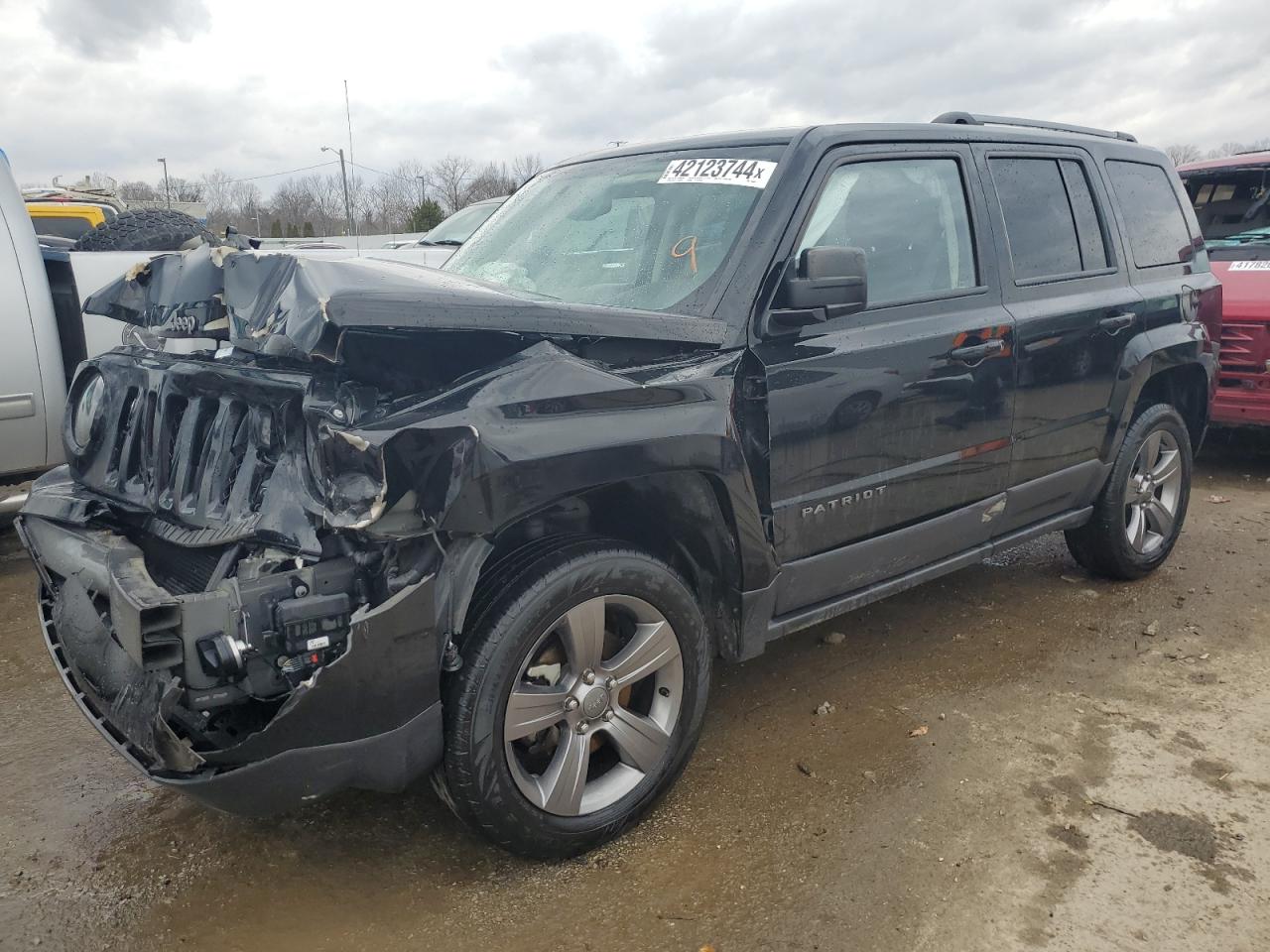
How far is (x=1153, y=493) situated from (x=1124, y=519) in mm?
307

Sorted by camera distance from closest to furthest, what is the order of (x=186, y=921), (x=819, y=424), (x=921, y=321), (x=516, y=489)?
(x=516, y=489), (x=186, y=921), (x=819, y=424), (x=921, y=321)

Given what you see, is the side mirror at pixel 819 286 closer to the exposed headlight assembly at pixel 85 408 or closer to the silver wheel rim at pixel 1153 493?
the exposed headlight assembly at pixel 85 408

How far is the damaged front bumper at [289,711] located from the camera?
2129 millimetres

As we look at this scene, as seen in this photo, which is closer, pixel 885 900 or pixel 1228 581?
pixel 885 900

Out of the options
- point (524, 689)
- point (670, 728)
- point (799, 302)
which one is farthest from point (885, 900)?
point (799, 302)

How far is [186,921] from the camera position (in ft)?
8.10

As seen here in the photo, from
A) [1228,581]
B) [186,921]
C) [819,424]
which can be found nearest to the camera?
[186,921]

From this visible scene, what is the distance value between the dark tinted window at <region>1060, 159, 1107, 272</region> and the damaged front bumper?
10.9 ft

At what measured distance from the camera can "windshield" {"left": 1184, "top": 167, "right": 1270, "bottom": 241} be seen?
8.02 m

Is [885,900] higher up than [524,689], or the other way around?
[524,689]

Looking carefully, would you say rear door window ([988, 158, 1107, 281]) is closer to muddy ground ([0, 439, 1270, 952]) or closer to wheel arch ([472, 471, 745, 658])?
muddy ground ([0, 439, 1270, 952])

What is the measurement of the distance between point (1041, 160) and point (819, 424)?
190 cm

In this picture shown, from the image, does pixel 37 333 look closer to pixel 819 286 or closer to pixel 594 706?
pixel 594 706

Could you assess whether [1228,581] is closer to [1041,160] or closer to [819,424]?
[1041,160]
